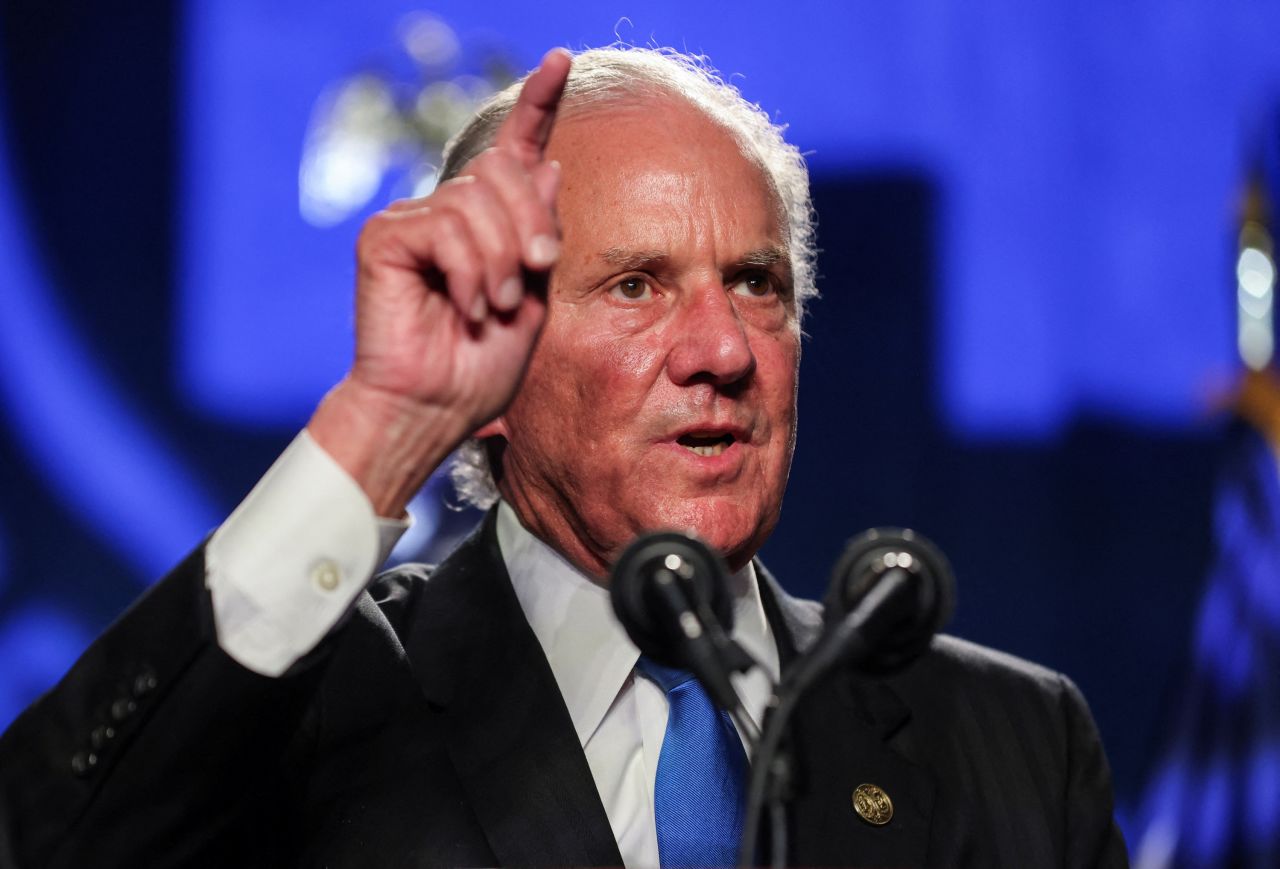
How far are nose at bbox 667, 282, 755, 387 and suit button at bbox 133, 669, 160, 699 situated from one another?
0.68m

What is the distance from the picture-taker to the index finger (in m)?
1.14

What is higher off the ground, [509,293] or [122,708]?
[509,293]

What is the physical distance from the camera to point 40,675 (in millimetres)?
2586

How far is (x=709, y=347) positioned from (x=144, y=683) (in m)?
0.72

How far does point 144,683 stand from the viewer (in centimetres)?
110

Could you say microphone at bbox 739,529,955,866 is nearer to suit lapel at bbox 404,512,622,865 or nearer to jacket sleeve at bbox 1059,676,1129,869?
suit lapel at bbox 404,512,622,865

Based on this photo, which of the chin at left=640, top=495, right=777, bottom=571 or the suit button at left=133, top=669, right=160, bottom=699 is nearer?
the suit button at left=133, top=669, right=160, bottom=699

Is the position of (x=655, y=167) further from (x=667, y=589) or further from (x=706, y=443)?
(x=667, y=589)

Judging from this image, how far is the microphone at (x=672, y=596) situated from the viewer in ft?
3.11

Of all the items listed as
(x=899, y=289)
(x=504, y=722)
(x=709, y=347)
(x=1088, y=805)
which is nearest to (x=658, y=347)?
(x=709, y=347)

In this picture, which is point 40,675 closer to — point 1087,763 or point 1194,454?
point 1087,763

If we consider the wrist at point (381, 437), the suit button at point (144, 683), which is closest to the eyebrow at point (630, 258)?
the wrist at point (381, 437)

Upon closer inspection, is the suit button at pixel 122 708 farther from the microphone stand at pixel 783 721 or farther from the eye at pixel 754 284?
the eye at pixel 754 284

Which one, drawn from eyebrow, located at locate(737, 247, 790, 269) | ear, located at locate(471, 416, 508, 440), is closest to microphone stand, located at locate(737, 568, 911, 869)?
eyebrow, located at locate(737, 247, 790, 269)
